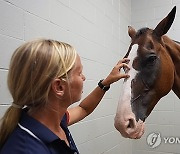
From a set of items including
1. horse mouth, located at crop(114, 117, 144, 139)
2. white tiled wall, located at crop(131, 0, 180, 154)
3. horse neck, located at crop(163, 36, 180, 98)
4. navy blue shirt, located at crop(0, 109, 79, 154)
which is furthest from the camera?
white tiled wall, located at crop(131, 0, 180, 154)

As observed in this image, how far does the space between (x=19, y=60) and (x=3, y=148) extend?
241mm

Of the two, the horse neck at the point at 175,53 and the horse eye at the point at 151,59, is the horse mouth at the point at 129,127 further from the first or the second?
the horse neck at the point at 175,53

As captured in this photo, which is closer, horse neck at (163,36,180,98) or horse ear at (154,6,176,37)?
horse ear at (154,6,176,37)

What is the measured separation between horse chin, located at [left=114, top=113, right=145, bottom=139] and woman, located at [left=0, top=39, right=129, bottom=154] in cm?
42

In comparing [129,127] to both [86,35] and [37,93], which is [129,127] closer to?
[37,93]

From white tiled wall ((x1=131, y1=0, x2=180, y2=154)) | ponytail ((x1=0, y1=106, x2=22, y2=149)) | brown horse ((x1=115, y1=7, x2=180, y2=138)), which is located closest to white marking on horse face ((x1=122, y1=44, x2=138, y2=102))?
brown horse ((x1=115, y1=7, x2=180, y2=138))

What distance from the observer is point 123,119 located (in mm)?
1065

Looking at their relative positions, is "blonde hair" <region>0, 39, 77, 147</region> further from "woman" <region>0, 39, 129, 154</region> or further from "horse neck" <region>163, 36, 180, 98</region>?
"horse neck" <region>163, 36, 180, 98</region>

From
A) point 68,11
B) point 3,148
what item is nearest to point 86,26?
point 68,11

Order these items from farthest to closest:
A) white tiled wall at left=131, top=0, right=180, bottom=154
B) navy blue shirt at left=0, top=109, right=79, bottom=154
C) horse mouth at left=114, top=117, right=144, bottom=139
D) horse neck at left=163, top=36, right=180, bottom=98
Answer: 1. white tiled wall at left=131, top=0, right=180, bottom=154
2. horse neck at left=163, top=36, right=180, bottom=98
3. horse mouth at left=114, top=117, right=144, bottom=139
4. navy blue shirt at left=0, top=109, right=79, bottom=154

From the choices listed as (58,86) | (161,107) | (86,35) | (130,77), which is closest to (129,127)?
(130,77)

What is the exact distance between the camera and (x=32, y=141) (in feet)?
1.92

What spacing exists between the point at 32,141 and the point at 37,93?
0.13 metres

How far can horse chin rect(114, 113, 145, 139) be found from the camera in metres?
1.06
